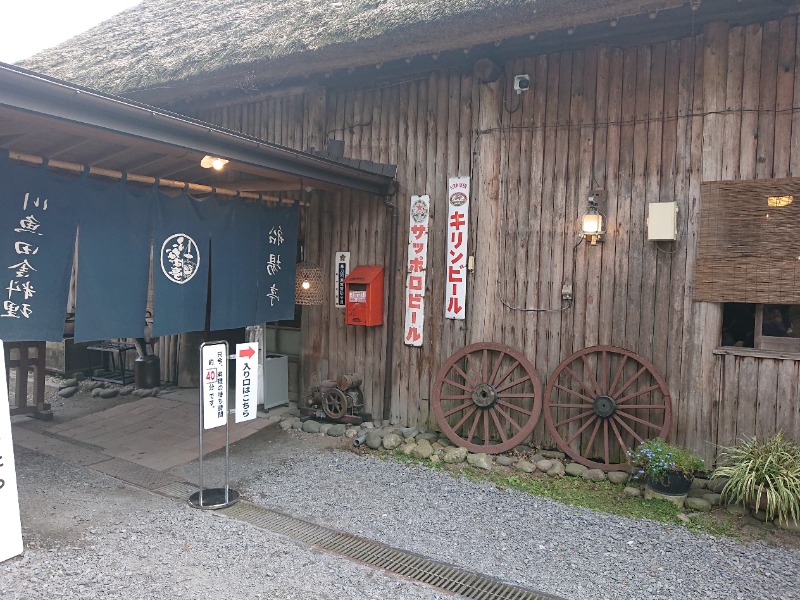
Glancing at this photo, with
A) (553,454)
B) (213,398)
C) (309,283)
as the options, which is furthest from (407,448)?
(309,283)

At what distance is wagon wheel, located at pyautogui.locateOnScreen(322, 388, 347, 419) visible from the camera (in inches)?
304

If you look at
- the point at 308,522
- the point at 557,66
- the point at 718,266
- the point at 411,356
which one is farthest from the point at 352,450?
the point at 557,66

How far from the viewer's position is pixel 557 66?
259 inches

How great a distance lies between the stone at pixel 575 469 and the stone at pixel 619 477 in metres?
0.28

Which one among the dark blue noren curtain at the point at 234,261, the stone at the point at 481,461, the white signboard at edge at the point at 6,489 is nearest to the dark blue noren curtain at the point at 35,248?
the white signboard at edge at the point at 6,489

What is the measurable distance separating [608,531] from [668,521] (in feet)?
2.22

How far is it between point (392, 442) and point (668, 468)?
324 centimetres

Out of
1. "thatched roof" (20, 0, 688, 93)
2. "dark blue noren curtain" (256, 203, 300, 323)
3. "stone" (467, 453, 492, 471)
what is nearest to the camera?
"thatched roof" (20, 0, 688, 93)

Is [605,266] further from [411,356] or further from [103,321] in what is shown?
[103,321]

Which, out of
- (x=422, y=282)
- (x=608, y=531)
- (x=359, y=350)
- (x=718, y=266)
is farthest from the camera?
(x=359, y=350)

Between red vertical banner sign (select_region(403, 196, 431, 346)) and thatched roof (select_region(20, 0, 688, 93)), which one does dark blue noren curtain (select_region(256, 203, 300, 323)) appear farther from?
thatched roof (select_region(20, 0, 688, 93))

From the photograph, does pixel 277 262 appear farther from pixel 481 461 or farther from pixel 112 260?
pixel 481 461

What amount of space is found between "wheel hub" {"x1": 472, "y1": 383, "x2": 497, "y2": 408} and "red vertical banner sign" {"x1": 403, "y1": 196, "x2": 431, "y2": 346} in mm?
1072

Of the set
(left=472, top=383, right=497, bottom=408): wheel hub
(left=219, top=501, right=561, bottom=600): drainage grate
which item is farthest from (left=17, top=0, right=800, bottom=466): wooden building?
(left=219, top=501, right=561, bottom=600): drainage grate
